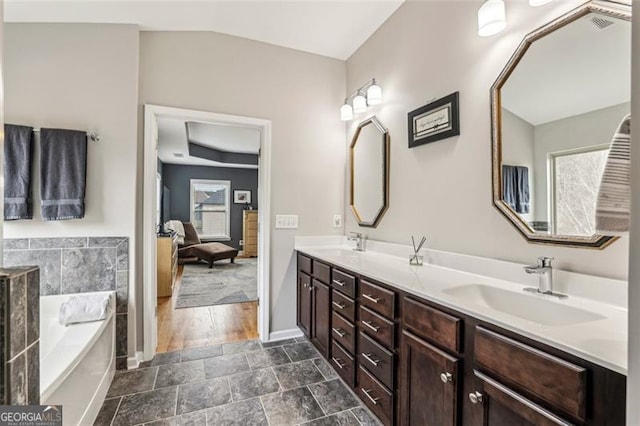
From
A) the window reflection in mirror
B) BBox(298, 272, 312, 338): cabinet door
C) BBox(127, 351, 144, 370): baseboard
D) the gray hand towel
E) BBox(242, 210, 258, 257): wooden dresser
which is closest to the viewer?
the gray hand towel

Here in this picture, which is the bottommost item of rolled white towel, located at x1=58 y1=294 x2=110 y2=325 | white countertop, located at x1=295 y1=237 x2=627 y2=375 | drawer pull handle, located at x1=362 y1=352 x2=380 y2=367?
drawer pull handle, located at x1=362 y1=352 x2=380 y2=367

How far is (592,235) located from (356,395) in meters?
1.49

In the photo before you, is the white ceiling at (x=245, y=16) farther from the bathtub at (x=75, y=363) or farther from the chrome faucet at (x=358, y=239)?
the bathtub at (x=75, y=363)

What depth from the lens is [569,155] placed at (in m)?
1.27

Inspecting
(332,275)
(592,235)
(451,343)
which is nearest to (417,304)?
(451,343)

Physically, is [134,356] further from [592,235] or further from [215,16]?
[592,235]

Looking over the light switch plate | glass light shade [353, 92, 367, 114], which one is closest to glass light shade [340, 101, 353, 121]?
glass light shade [353, 92, 367, 114]

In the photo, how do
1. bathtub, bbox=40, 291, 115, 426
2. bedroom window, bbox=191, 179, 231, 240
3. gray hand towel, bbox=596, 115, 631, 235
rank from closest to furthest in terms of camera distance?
gray hand towel, bbox=596, 115, 631, 235 < bathtub, bbox=40, 291, 115, 426 < bedroom window, bbox=191, 179, 231, 240

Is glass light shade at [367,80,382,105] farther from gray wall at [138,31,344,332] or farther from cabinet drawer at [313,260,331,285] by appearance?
cabinet drawer at [313,260,331,285]

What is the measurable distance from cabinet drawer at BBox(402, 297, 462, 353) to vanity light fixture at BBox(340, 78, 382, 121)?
1.69 metres

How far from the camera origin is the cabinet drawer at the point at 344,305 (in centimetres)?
185

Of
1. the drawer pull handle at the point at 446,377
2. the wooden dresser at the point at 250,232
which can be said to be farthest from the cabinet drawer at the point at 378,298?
the wooden dresser at the point at 250,232

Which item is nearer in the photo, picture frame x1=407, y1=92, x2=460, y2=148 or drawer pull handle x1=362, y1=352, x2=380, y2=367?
drawer pull handle x1=362, y1=352, x2=380, y2=367

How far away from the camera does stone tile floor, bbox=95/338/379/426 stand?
175 centimetres
